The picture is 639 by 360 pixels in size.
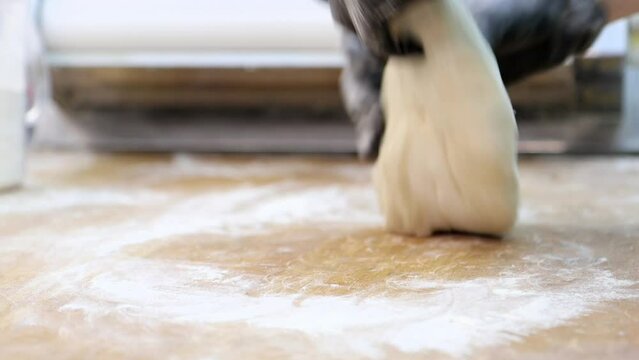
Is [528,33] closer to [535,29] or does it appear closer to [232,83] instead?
[535,29]

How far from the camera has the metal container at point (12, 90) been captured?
1300 millimetres

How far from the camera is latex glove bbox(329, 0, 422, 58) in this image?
82 centimetres

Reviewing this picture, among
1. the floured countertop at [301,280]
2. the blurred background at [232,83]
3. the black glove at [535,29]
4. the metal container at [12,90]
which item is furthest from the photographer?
the blurred background at [232,83]

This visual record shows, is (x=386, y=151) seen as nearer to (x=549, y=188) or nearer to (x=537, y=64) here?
(x=537, y=64)

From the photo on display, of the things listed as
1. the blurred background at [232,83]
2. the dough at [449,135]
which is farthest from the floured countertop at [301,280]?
the blurred background at [232,83]

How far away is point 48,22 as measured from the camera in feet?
6.59

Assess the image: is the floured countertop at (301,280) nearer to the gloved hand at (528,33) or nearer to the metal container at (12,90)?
the metal container at (12,90)

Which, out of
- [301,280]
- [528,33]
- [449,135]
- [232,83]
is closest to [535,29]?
[528,33]

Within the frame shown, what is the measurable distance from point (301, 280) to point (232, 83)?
4.51ft

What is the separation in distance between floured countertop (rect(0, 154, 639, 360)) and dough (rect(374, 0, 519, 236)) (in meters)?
0.04

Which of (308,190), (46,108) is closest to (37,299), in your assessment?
(308,190)

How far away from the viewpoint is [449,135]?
900 mm

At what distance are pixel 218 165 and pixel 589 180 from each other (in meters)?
0.90

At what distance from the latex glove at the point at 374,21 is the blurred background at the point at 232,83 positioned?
3.28ft
